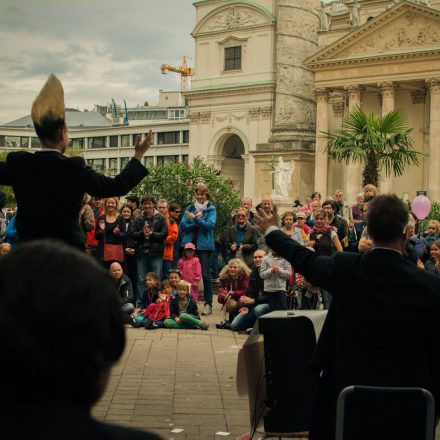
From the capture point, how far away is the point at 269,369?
17.5ft

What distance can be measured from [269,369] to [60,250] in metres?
3.75

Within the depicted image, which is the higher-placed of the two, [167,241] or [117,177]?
[117,177]

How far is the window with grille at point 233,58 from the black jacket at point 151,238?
46.6 m

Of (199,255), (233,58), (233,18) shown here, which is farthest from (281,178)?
(199,255)

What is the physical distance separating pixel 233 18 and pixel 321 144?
13076mm

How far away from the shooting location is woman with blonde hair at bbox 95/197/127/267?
49.5 ft

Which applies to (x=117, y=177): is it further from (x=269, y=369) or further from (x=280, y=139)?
(x=280, y=139)

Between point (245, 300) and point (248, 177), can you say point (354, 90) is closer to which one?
point (248, 177)

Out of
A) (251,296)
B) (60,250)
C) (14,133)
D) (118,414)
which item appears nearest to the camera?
(60,250)

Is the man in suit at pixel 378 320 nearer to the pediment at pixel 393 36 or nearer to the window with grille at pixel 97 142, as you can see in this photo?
the pediment at pixel 393 36

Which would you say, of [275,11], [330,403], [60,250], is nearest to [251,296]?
[330,403]

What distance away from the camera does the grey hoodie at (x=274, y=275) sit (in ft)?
43.4

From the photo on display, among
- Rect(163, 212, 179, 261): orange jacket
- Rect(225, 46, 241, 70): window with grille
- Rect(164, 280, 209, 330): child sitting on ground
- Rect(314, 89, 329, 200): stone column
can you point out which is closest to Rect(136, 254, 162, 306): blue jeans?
Rect(163, 212, 179, 261): orange jacket

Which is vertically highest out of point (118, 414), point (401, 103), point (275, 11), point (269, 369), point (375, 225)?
point (275, 11)
